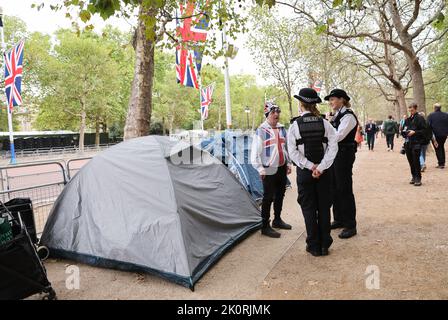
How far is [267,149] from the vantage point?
5.21 metres

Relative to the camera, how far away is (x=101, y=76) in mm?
32906

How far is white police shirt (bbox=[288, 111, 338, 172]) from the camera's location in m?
4.22

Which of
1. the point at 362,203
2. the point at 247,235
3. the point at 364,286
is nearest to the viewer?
the point at 364,286

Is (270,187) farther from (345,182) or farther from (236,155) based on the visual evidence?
(236,155)

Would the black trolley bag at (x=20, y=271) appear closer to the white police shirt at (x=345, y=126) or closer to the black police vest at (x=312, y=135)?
the black police vest at (x=312, y=135)

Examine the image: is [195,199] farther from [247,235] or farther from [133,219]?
[247,235]

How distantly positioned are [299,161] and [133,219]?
7.10 feet

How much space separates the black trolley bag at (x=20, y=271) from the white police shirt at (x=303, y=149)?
10.1ft

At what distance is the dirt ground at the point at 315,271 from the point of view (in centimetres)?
348

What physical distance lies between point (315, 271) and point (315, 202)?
33.8 inches

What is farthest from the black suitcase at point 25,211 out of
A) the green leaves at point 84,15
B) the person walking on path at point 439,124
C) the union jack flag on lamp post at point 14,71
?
the union jack flag on lamp post at point 14,71

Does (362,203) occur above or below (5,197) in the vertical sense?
below

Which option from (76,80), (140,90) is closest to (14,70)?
(140,90)
